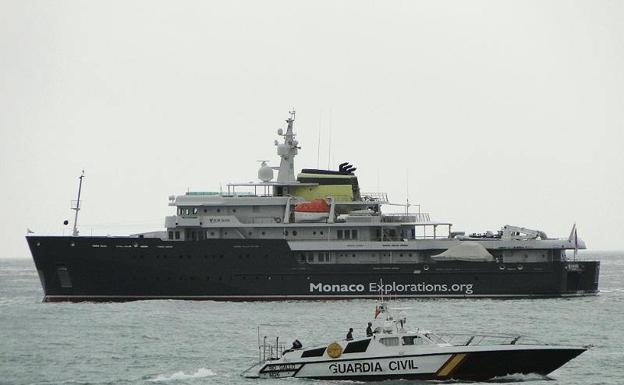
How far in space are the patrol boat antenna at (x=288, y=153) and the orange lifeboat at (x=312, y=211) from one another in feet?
8.09

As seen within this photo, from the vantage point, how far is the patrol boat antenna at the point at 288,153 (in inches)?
2643

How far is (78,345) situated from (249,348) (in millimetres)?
6283

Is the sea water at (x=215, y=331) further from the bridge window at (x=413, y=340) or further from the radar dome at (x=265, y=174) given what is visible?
the radar dome at (x=265, y=174)

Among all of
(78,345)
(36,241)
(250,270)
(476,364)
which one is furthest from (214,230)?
(476,364)

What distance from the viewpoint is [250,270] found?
207 ft

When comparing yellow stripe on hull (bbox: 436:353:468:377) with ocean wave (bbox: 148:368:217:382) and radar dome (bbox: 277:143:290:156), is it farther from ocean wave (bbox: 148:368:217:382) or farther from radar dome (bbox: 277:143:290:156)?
radar dome (bbox: 277:143:290:156)

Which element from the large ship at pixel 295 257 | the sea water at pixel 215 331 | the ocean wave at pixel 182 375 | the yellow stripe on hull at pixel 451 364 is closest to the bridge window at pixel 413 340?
the yellow stripe on hull at pixel 451 364

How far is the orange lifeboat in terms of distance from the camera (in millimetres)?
64250

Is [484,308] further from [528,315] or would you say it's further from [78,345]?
[78,345]

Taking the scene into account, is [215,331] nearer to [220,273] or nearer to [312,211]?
[220,273]

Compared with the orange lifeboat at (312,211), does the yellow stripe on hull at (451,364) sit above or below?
below

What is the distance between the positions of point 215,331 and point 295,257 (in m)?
15.3

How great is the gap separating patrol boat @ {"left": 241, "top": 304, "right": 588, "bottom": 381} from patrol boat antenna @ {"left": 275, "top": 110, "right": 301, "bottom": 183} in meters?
32.0

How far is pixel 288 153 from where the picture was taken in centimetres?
6756
